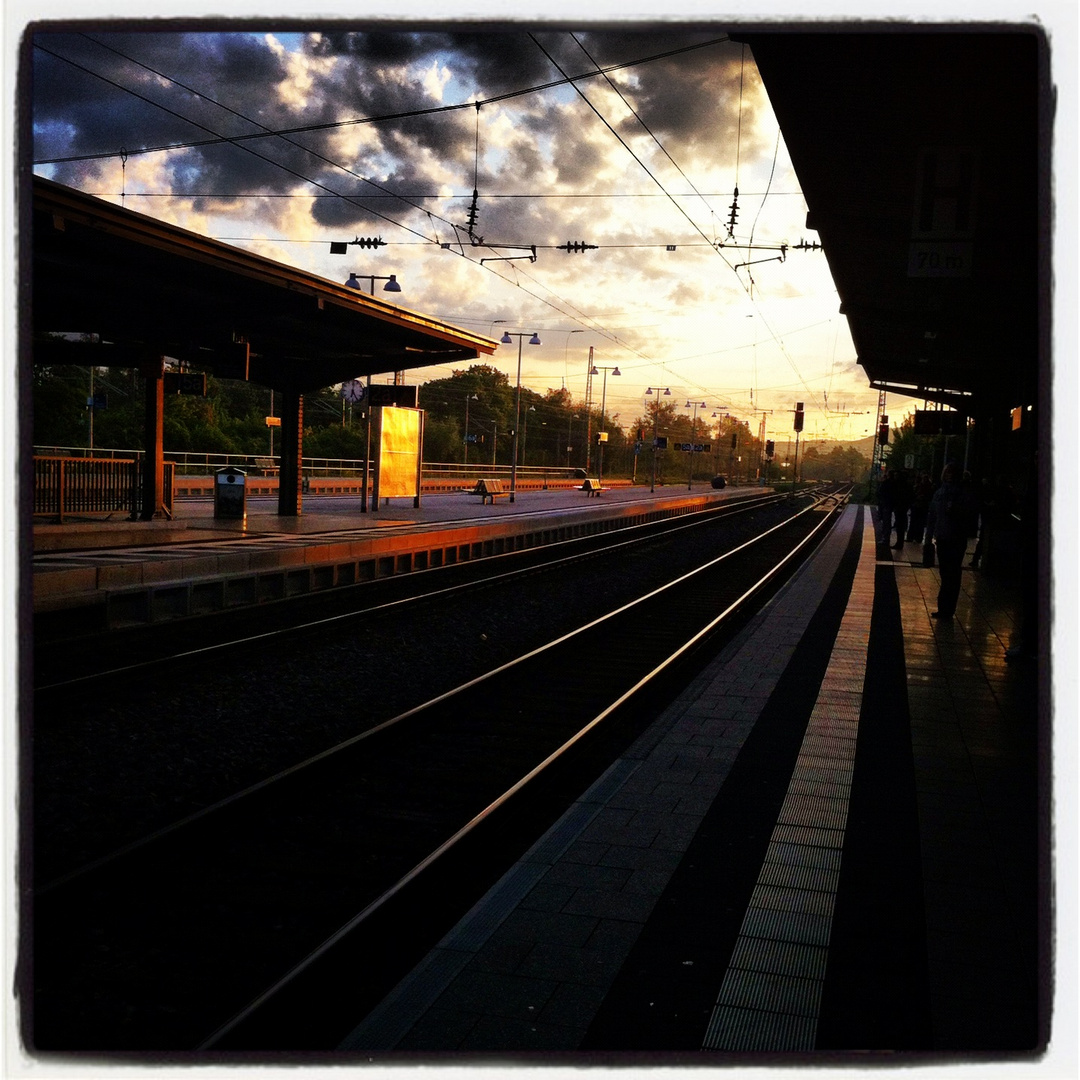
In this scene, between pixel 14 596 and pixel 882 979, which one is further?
pixel 882 979

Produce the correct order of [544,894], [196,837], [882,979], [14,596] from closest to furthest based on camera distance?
[14,596] < [882,979] < [544,894] < [196,837]

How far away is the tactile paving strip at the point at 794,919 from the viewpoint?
345 cm

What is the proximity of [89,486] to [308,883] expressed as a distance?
16886 mm

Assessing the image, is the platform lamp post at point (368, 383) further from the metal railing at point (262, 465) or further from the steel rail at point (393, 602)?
the steel rail at point (393, 602)

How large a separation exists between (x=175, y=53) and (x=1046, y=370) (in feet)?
40.7

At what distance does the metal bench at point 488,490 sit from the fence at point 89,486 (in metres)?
18.3

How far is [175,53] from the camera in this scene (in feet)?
41.4

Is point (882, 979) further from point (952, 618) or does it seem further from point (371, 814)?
point (952, 618)

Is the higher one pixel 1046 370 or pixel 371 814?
pixel 1046 370

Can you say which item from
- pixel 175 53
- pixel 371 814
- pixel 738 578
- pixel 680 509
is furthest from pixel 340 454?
pixel 371 814

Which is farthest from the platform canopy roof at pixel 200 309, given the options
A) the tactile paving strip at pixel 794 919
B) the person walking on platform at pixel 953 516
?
the person walking on platform at pixel 953 516

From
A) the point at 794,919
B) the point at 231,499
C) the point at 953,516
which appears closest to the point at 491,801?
the point at 794,919

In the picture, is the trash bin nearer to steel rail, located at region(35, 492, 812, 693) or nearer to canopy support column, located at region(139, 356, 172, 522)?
canopy support column, located at region(139, 356, 172, 522)

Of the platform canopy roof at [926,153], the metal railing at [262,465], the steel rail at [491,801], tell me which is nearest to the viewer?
the steel rail at [491,801]
